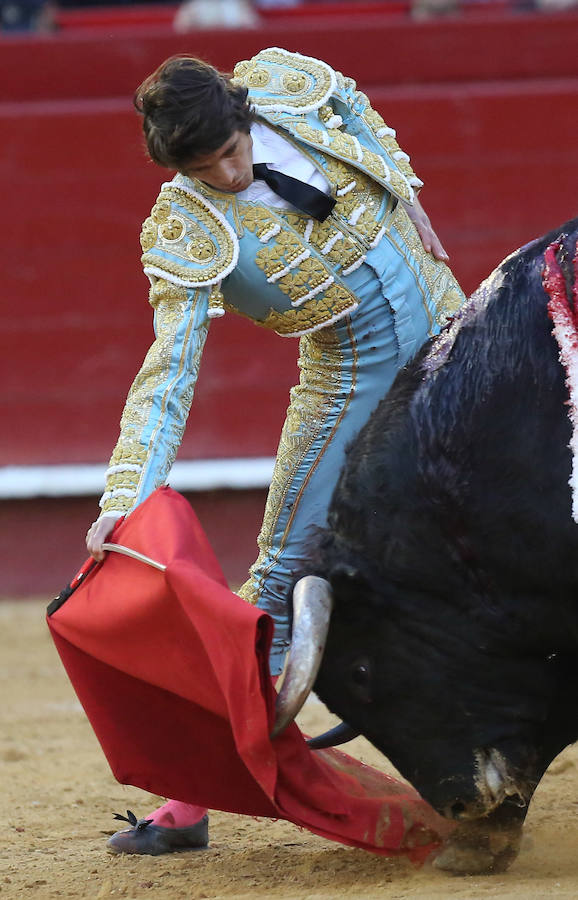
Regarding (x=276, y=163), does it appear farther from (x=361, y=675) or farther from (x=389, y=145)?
(x=361, y=675)

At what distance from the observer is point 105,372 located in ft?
18.5

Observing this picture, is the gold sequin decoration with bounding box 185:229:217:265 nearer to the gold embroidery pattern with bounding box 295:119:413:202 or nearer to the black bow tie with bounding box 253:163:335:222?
the black bow tie with bounding box 253:163:335:222

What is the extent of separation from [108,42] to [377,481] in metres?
3.72

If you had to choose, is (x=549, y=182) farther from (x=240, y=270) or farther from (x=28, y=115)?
(x=240, y=270)

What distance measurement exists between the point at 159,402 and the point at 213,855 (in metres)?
0.96

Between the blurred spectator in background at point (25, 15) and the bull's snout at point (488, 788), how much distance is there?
193 inches

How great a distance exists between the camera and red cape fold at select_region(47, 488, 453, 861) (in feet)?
7.34

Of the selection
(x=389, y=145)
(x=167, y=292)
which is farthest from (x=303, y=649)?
(x=389, y=145)

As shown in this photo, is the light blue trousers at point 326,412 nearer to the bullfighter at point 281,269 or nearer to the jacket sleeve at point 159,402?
the bullfighter at point 281,269

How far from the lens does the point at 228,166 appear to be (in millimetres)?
2406

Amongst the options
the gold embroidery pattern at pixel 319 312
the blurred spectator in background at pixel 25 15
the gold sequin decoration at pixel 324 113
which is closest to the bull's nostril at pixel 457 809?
the gold embroidery pattern at pixel 319 312

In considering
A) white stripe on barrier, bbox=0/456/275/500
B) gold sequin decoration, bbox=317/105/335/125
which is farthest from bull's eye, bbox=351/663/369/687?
white stripe on barrier, bbox=0/456/275/500

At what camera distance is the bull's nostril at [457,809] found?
93.3 inches

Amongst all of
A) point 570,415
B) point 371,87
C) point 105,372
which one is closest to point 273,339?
point 105,372
